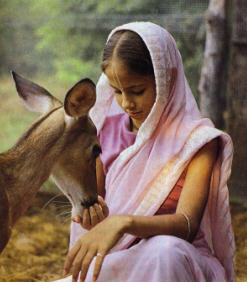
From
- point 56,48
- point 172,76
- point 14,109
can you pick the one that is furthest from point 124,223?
point 56,48

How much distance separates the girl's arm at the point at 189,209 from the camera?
5.86 feet

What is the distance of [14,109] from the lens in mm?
3088

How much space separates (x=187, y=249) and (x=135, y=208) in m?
0.24

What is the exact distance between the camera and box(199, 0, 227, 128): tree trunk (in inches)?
136

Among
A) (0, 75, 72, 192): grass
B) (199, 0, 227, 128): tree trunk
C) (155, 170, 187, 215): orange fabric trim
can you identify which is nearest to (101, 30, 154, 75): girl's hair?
(155, 170, 187, 215): orange fabric trim

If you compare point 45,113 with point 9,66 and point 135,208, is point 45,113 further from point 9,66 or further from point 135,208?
point 9,66

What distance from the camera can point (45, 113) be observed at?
6.59ft

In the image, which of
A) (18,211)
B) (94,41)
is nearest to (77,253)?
(18,211)

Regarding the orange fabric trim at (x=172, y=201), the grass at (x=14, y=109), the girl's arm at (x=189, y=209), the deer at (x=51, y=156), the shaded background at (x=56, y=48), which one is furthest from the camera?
the shaded background at (x=56, y=48)

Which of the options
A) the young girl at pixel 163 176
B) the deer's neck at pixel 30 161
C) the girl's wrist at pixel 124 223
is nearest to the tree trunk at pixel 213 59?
the young girl at pixel 163 176

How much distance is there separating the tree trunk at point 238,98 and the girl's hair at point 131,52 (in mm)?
1561

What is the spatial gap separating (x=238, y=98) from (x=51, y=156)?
1.85 metres

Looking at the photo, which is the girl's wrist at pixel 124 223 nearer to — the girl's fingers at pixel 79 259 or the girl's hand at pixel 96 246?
the girl's hand at pixel 96 246

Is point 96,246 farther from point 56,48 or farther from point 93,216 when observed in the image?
point 56,48
